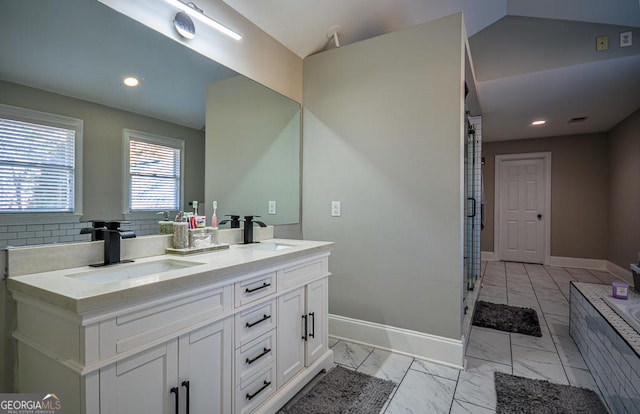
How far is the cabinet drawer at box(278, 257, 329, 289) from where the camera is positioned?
171 centimetres

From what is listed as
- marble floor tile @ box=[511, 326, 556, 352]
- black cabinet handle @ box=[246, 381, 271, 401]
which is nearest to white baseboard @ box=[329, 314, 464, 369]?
marble floor tile @ box=[511, 326, 556, 352]

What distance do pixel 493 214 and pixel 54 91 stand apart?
262 inches

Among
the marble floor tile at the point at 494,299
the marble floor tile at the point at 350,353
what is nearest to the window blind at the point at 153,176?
the marble floor tile at the point at 350,353

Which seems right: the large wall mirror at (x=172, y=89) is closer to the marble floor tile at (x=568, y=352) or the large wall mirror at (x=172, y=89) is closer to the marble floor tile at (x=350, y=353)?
the marble floor tile at (x=350, y=353)

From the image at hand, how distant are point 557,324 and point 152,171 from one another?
3581 mm

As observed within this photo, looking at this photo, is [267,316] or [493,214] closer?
[267,316]

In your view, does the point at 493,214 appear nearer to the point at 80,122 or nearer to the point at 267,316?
the point at 267,316

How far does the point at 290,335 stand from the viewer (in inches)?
69.0

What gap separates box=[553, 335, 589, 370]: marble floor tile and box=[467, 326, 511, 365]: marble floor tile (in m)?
0.34

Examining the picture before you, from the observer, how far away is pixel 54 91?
4.22ft

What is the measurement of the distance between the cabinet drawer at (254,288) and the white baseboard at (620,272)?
208 inches

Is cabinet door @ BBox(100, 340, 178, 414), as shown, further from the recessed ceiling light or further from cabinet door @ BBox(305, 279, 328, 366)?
the recessed ceiling light

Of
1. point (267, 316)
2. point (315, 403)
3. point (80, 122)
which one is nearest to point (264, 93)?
point (80, 122)

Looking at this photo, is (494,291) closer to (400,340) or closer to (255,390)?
(400,340)
